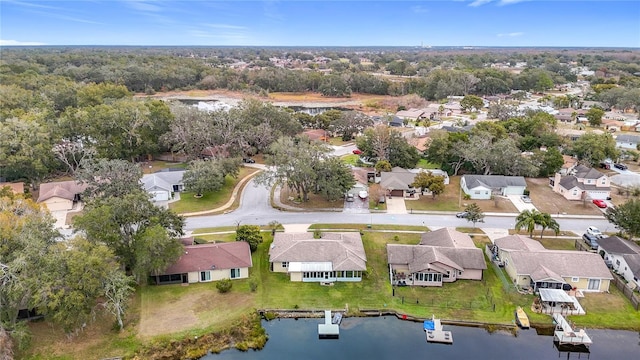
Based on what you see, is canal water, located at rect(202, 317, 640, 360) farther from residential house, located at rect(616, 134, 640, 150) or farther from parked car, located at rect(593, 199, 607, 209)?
residential house, located at rect(616, 134, 640, 150)

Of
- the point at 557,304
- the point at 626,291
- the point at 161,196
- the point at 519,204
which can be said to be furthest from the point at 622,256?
the point at 161,196

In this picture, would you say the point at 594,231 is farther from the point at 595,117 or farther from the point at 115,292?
the point at 595,117

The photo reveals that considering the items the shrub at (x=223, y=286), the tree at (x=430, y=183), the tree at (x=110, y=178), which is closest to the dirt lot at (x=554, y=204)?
the tree at (x=430, y=183)

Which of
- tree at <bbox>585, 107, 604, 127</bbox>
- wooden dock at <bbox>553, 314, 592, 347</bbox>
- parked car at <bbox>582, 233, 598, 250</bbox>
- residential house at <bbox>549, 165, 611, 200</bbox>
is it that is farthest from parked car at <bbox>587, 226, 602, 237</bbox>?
tree at <bbox>585, 107, 604, 127</bbox>

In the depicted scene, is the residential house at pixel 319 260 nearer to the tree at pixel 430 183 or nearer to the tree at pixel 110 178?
the tree at pixel 430 183

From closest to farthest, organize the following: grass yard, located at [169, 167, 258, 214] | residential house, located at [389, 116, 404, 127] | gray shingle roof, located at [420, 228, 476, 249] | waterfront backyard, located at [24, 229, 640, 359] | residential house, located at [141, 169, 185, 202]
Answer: waterfront backyard, located at [24, 229, 640, 359] < gray shingle roof, located at [420, 228, 476, 249] < grass yard, located at [169, 167, 258, 214] < residential house, located at [141, 169, 185, 202] < residential house, located at [389, 116, 404, 127]
